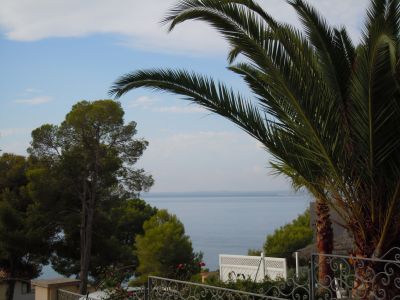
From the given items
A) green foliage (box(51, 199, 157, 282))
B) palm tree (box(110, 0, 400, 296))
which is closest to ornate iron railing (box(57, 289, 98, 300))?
palm tree (box(110, 0, 400, 296))

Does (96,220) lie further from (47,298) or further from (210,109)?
(210,109)

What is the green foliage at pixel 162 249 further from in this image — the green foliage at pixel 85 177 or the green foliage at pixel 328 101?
the green foliage at pixel 328 101

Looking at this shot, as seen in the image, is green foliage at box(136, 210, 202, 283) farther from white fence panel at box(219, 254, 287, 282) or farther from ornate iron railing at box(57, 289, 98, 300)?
ornate iron railing at box(57, 289, 98, 300)

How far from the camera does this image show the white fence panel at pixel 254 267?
1071 cm

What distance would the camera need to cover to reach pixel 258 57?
5852 millimetres

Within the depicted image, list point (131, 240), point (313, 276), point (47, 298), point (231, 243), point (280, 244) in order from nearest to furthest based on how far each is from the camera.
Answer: point (313, 276) < point (47, 298) < point (280, 244) < point (131, 240) < point (231, 243)

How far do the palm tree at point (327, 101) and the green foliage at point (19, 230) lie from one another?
62.6 feet

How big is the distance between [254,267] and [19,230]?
52.2ft

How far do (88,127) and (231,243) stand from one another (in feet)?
174

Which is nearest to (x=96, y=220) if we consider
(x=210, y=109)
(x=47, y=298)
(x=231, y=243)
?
(x=47, y=298)

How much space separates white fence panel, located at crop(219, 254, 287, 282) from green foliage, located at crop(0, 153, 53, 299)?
14112mm

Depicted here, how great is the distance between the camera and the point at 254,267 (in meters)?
11.1

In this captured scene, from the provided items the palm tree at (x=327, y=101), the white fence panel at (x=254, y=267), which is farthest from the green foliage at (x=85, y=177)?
the palm tree at (x=327, y=101)

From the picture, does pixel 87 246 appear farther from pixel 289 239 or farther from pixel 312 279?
pixel 312 279
